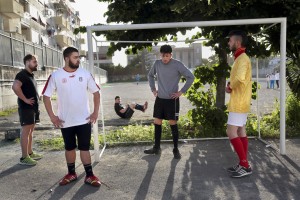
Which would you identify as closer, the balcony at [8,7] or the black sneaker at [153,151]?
the black sneaker at [153,151]

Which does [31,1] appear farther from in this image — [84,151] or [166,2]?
[84,151]

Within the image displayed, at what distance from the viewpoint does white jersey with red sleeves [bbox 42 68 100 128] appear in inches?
163

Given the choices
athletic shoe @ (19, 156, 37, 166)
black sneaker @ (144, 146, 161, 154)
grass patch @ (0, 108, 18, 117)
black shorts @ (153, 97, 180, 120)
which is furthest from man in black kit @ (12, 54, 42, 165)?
grass patch @ (0, 108, 18, 117)

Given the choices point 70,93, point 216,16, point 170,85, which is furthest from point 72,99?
point 216,16

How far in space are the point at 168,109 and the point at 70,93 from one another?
1.95 meters

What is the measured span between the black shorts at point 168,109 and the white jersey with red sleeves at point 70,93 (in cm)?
171

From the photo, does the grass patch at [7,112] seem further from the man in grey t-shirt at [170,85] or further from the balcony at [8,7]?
the balcony at [8,7]

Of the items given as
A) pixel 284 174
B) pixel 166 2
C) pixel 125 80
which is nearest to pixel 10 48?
pixel 166 2

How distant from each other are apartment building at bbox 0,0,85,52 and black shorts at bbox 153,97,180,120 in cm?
866

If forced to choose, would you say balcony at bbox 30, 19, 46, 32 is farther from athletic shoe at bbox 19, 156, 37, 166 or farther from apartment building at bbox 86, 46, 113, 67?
athletic shoe at bbox 19, 156, 37, 166

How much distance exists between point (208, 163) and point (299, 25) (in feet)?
11.2

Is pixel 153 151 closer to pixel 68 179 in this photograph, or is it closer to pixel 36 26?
pixel 68 179

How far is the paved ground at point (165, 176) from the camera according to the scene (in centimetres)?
399

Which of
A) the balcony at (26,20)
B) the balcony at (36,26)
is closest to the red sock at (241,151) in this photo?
the balcony at (26,20)
